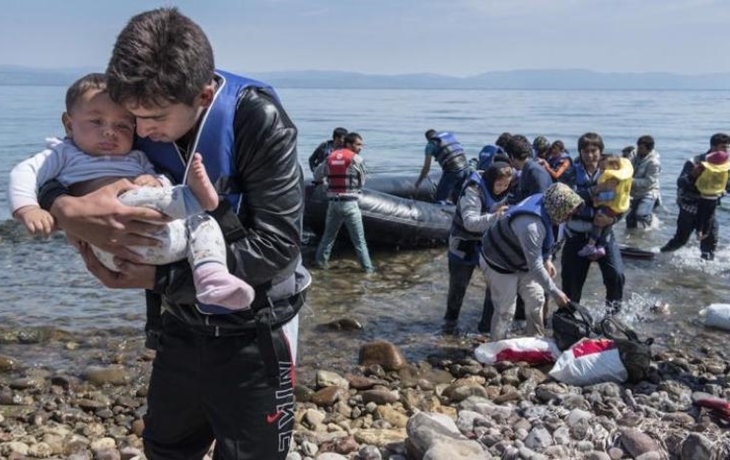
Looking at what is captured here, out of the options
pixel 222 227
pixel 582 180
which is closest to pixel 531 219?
pixel 582 180

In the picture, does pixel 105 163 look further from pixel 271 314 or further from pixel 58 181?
→ pixel 271 314

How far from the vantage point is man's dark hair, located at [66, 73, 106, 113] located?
2236 millimetres

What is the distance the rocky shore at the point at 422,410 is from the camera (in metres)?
4.02

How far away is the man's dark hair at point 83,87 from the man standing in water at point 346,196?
7148 millimetres

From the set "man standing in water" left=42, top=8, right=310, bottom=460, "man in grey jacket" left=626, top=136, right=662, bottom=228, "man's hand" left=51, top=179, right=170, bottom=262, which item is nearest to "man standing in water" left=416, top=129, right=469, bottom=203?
"man in grey jacket" left=626, top=136, right=662, bottom=228

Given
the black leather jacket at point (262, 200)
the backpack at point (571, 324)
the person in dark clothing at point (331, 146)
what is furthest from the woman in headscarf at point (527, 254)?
the person in dark clothing at point (331, 146)

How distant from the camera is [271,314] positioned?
2287 mm

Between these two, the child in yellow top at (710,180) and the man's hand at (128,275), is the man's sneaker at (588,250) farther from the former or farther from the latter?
the man's hand at (128,275)

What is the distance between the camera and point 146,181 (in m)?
2.18

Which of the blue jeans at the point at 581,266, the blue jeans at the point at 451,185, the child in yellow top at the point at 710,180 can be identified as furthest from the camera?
the blue jeans at the point at 451,185

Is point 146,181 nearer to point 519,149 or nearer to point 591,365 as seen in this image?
point 591,365

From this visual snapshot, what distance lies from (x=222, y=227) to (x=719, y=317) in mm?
6939

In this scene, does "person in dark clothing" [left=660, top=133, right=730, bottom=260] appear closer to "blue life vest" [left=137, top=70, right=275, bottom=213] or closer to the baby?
"blue life vest" [left=137, top=70, right=275, bottom=213]

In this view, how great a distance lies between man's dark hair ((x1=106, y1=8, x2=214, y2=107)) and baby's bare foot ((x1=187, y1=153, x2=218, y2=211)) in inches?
7.0
